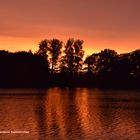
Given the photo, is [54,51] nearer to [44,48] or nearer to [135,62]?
[44,48]

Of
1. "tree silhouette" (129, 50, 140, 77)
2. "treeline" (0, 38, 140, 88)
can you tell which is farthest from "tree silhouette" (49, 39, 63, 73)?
"tree silhouette" (129, 50, 140, 77)

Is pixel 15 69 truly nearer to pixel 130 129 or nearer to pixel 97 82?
pixel 97 82

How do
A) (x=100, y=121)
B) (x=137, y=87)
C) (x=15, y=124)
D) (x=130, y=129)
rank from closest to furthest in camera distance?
(x=130, y=129) → (x=15, y=124) → (x=100, y=121) → (x=137, y=87)

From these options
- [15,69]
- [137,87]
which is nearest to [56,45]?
[15,69]

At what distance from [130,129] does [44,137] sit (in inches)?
295

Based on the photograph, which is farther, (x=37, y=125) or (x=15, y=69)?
(x=15, y=69)

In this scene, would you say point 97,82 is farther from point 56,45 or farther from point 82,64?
point 56,45

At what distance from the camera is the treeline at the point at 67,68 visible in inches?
6196

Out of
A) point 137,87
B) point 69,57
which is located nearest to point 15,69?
point 69,57

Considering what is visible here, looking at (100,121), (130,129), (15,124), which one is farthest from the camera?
(100,121)

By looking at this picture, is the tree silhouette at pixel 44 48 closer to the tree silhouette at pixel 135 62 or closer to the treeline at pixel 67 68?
the treeline at pixel 67 68

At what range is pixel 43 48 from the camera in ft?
548

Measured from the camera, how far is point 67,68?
162625mm

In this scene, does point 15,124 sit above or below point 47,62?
below
